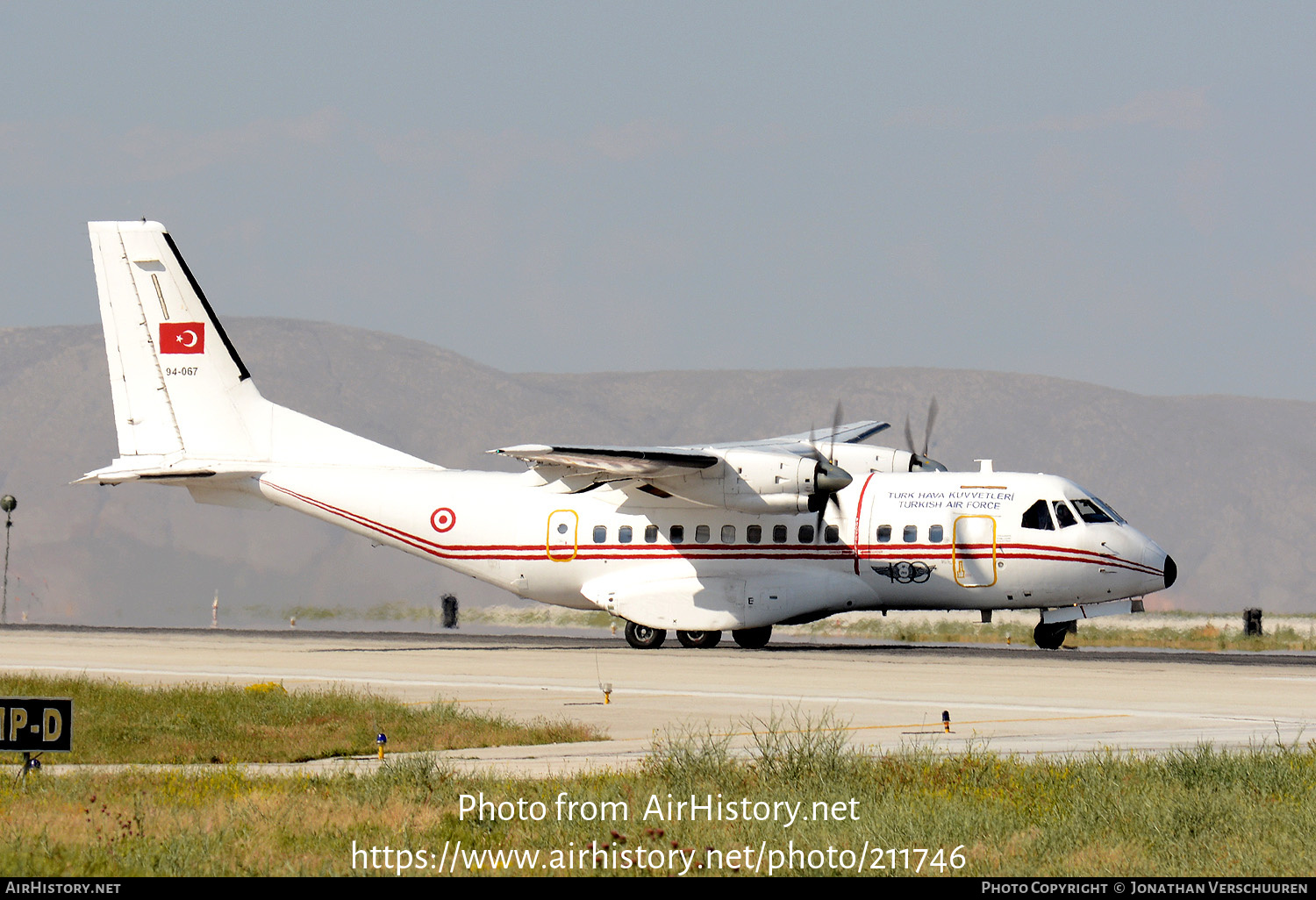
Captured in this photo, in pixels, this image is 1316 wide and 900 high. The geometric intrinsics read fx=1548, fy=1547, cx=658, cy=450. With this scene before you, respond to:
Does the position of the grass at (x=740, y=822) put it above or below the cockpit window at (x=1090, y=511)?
below

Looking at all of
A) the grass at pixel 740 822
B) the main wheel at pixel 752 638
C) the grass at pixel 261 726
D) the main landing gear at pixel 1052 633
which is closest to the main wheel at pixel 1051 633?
the main landing gear at pixel 1052 633

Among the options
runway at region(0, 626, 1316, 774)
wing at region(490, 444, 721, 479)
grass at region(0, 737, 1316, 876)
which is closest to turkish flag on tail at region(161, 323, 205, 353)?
runway at region(0, 626, 1316, 774)

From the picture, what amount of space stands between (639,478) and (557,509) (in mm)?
2985

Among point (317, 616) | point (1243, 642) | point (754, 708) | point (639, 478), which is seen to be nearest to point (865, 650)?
point (639, 478)

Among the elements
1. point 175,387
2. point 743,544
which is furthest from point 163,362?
point 743,544

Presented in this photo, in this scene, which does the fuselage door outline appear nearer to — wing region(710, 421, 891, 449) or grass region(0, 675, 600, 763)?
wing region(710, 421, 891, 449)

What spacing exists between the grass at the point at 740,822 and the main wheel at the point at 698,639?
22.5 m

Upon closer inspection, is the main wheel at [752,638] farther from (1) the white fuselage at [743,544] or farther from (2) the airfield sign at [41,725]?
Result: (2) the airfield sign at [41,725]

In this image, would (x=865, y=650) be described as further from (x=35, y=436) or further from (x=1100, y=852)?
(x=35, y=436)

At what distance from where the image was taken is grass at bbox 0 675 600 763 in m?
17.6

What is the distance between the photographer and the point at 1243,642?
43562 mm

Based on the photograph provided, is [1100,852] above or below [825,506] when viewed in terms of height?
below

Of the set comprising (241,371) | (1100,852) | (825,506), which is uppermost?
(241,371)

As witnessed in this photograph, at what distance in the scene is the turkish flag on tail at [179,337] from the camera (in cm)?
3897
